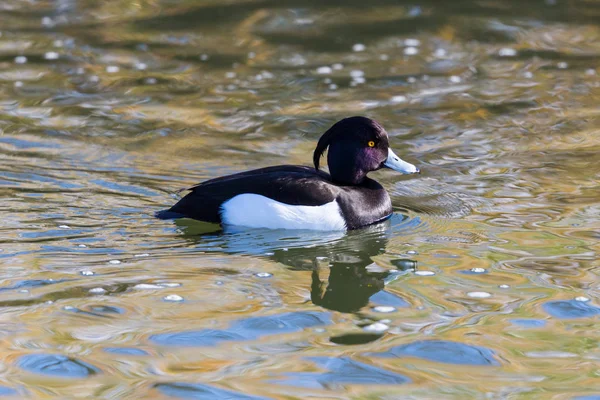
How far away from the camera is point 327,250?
7.27 meters

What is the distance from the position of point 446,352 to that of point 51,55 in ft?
30.8

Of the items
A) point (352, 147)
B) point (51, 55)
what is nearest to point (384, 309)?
point (352, 147)

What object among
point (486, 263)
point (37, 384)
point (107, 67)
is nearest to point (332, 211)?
point (486, 263)

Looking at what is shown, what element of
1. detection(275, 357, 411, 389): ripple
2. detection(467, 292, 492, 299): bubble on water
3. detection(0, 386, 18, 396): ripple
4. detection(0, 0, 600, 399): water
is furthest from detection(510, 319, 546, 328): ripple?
detection(0, 386, 18, 396): ripple

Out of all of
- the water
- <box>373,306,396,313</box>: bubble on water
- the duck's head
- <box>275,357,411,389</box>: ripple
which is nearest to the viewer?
<box>275,357,411,389</box>: ripple

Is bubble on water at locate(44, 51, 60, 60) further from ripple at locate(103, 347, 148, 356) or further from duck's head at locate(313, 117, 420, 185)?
ripple at locate(103, 347, 148, 356)

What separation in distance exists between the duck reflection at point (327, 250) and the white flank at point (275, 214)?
58 mm

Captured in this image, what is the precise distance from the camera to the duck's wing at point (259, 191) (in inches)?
295

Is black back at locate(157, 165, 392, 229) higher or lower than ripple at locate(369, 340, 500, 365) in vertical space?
higher

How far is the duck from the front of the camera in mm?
7488

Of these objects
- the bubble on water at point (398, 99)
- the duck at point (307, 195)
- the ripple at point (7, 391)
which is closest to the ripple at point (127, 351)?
the ripple at point (7, 391)

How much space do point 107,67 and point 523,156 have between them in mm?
5751

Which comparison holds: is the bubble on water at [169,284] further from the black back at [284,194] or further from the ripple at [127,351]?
the black back at [284,194]

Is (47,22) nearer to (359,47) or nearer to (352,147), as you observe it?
(359,47)
